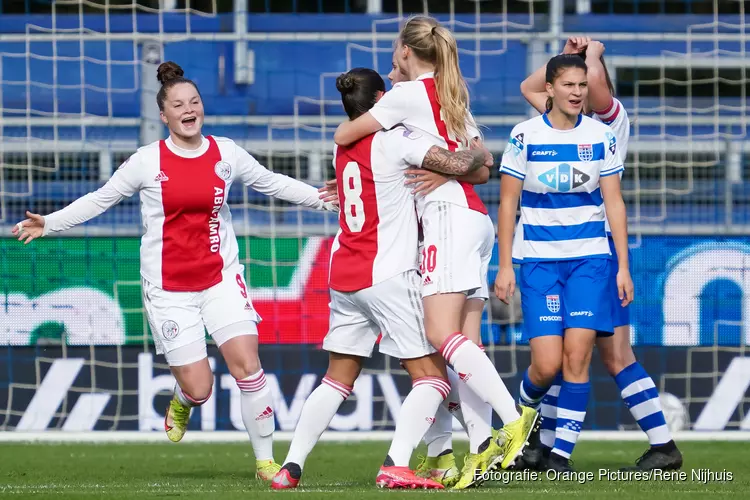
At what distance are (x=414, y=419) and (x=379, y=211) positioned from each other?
32.0 inches

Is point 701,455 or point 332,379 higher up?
point 332,379

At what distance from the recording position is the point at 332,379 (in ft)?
15.8

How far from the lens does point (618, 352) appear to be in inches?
224

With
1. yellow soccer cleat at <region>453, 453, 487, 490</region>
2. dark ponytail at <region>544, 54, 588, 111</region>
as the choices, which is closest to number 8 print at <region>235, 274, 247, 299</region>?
yellow soccer cleat at <region>453, 453, 487, 490</region>

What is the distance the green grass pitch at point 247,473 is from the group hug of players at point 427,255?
0.24m

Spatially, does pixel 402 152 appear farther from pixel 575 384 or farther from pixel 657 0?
pixel 657 0

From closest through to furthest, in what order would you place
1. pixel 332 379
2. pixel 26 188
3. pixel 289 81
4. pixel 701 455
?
pixel 332 379 < pixel 701 455 < pixel 26 188 < pixel 289 81

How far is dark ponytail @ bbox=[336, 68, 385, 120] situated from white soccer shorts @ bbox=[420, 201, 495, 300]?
50 centimetres

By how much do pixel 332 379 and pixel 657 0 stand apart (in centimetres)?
738

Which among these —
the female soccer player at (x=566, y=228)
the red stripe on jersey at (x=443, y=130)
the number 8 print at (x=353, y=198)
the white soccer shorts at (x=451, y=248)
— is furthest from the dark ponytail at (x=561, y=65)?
the number 8 print at (x=353, y=198)

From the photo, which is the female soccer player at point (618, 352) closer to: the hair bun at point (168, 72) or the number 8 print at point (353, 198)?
the number 8 print at point (353, 198)

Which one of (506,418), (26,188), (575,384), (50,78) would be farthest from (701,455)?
(50,78)

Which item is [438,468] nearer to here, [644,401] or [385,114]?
[644,401]

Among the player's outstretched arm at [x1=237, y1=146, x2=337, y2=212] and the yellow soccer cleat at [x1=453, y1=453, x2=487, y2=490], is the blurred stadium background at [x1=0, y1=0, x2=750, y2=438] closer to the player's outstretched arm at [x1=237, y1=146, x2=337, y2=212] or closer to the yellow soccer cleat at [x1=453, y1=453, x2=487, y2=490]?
the player's outstretched arm at [x1=237, y1=146, x2=337, y2=212]
